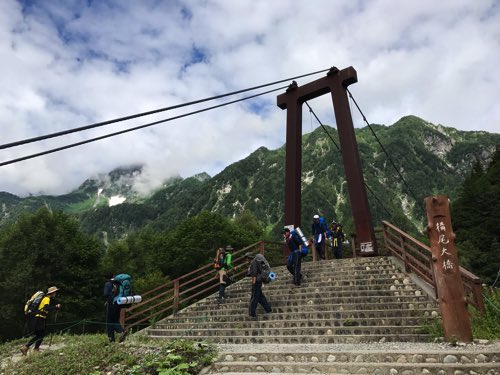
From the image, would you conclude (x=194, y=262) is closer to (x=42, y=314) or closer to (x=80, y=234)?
(x=80, y=234)

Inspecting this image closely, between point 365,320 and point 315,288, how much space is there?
2.51m

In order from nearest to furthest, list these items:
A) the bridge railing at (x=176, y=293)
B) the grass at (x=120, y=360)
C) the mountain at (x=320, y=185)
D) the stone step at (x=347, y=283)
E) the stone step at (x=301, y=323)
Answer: the grass at (x=120, y=360) → the stone step at (x=301, y=323) → the stone step at (x=347, y=283) → the bridge railing at (x=176, y=293) → the mountain at (x=320, y=185)

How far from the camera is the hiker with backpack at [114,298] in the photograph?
830cm

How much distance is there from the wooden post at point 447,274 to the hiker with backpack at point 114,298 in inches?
258

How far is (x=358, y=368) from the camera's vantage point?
15.9 ft

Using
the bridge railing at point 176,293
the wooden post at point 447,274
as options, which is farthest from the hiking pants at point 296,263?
the wooden post at point 447,274

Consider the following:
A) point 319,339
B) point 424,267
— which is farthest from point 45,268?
point 424,267

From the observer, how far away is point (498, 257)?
3700 centimetres

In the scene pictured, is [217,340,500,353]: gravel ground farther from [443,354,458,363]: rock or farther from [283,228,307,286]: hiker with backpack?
[283,228,307,286]: hiker with backpack

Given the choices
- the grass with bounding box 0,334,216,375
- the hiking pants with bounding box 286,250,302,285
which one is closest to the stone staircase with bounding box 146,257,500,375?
the hiking pants with bounding box 286,250,302,285

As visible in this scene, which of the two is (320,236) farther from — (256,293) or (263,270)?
(256,293)

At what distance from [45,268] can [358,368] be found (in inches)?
1104

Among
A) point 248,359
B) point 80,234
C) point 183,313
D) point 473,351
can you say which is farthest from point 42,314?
point 80,234

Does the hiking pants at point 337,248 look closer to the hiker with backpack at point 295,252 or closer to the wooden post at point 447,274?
the hiker with backpack at point 295,252
